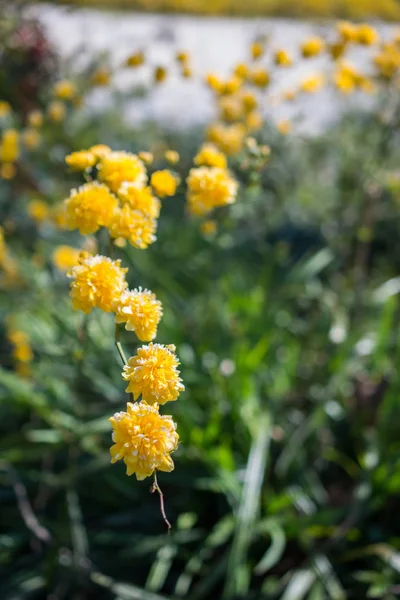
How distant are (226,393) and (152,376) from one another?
1.24 meters

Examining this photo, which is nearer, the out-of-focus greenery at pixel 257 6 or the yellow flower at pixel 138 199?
the yellow flower at pixel 138 199

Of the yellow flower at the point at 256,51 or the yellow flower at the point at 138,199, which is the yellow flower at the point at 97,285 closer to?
the yellow flower at the point at 138,199

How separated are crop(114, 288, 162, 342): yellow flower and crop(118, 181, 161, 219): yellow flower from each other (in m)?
0.28

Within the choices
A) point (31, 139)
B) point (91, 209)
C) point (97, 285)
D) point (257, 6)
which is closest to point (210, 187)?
→ point (91, 209)

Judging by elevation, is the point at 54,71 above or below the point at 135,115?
below

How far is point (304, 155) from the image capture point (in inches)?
169

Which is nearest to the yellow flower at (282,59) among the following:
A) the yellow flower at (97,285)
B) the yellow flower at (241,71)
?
the yellow flower at (241,71)

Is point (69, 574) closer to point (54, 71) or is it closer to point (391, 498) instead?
point (391, 498)

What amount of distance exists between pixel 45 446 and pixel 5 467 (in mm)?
153

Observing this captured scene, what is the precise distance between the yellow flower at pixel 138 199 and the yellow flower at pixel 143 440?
1.75 ft

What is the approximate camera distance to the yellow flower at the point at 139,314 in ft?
4.04

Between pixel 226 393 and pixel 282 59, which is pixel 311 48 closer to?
pixel 282 59

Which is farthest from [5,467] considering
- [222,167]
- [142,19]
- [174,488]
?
[142,19]

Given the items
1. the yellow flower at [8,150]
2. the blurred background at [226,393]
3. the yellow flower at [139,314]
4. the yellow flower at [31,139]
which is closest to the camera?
the yellow flower at [139,314]
